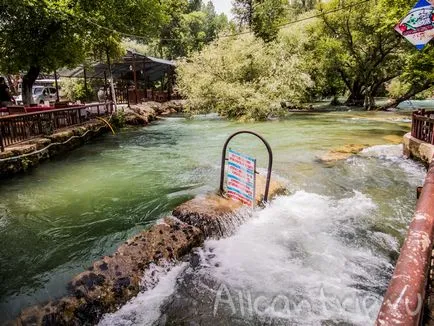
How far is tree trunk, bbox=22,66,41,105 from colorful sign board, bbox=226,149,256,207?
13402 millimetres

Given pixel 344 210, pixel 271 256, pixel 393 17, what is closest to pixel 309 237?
pixel 271 256

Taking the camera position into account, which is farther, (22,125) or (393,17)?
(393,17)

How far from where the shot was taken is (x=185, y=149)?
13273 mm

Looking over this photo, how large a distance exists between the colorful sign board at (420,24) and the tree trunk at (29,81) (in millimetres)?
15163

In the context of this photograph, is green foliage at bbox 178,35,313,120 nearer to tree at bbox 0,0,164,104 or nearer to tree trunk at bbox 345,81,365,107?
tree at bbox 0,0,164,104

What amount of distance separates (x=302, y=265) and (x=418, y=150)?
23.0 feet

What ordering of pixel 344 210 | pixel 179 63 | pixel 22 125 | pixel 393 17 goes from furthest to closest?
pixel 179 63
pixel 393 17
pixel 22 125
pixel 344 210

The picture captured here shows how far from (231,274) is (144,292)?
125cm

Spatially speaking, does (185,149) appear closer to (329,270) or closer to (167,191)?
(167,191)

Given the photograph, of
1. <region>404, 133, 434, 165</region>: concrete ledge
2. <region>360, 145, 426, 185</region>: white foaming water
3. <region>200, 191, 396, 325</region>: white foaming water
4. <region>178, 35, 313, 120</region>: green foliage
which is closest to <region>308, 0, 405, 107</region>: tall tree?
<region>178, 35, 313, 120</region>: green foliage

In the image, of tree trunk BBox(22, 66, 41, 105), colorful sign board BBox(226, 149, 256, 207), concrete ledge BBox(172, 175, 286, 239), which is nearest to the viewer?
concrete ledge BBox(172, 175, 286, 239)

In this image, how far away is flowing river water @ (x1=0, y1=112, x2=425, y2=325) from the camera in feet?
13.1

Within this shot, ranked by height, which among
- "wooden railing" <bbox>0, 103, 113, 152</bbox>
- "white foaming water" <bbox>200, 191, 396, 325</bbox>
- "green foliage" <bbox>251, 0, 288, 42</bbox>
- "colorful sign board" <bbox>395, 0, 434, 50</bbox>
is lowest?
"white foaming water" <bbox>200, 191, 396, 325</bbox>

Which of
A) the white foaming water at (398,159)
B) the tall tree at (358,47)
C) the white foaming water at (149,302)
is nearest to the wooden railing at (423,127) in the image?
the white foaming water at (398,159)
